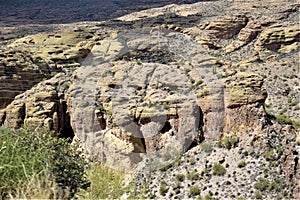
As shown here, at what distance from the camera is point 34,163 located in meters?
8.66

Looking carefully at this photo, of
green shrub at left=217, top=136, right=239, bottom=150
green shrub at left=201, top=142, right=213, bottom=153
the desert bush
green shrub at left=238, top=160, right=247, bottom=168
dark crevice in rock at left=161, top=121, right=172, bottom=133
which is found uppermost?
dark crevice in rock at left=161, top=121, right=172, bottom=133

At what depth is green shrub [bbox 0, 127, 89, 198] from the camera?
7.86 m

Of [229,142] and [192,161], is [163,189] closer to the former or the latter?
[192,161]

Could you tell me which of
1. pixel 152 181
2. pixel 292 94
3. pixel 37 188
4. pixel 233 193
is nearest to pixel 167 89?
pixel 152 181

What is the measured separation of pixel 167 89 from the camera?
84.6ft

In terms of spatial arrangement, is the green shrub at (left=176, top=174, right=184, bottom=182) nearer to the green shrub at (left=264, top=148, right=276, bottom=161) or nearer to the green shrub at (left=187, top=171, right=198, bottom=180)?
the green shrub at (left=187, top=171, right=198, bottom=180)

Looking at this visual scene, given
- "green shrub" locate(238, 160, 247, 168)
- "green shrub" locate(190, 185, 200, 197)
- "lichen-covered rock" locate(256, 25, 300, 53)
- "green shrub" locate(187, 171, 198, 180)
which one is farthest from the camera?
"lichen-covered rock" locate(256, 25, 300, 53)

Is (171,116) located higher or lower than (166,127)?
higher

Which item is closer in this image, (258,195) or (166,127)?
(258,195)

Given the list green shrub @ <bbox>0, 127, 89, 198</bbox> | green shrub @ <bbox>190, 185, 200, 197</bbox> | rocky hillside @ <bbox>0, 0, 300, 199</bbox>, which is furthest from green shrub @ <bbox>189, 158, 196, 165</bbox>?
green shrub @ <bbox>0, 127, 89, 198</bbox>

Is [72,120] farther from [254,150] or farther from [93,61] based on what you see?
[254,150]

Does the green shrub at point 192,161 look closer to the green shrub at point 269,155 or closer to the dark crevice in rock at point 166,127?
the dark crevice in rock at point 166,127

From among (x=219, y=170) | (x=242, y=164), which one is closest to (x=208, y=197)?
(x=219, y=170)

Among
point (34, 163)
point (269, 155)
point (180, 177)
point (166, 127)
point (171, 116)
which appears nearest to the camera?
point (34, 163)
